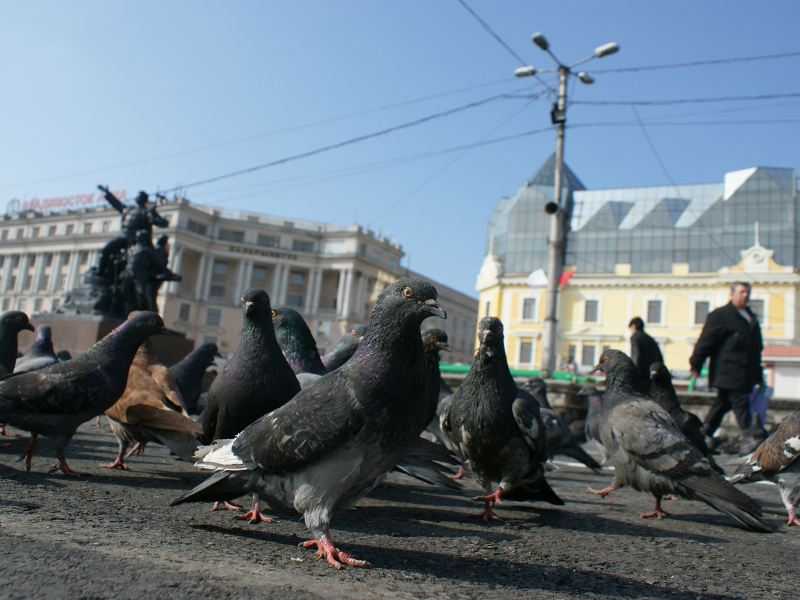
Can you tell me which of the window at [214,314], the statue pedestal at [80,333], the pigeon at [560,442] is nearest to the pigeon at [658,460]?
the pigeon at [560,442]

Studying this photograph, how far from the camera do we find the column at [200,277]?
2861 inches

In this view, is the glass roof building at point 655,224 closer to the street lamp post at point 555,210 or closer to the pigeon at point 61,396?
the street lamp post at point 555,210

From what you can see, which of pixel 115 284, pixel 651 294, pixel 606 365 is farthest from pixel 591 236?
pixel 606 365

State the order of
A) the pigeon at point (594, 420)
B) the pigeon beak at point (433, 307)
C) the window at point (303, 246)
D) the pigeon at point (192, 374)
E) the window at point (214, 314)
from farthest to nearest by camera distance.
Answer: the window at point (303, 246) → the window at point (214, 314) → the pigeon at point (594, 420) → the pigeon at point (192, 374) → the pigeon beak at point (433, 307)

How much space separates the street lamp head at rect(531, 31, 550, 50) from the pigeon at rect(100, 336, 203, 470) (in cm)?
1173

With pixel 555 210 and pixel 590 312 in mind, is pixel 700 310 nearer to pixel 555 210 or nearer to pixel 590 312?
pixel 590 312

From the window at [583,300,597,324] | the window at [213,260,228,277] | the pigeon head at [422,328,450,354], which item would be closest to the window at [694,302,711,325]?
the window at [583,300,597,324]

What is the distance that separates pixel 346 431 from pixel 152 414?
86.7 inches

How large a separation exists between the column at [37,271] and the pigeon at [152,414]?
80.9m

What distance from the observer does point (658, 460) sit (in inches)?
157

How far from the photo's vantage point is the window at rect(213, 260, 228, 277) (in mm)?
75062

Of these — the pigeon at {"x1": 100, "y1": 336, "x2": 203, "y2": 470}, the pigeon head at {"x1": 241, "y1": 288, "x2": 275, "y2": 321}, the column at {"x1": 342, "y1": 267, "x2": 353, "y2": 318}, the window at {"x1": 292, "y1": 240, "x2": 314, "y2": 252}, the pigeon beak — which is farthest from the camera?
the window at {"x1": 292, "y1": 240, "x2": 314, "y2": 252}

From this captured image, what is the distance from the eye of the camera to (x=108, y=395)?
391cm

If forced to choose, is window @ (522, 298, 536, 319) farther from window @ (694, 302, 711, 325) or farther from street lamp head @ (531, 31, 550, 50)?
street lamp head @ (531, 31, 550, 50)
